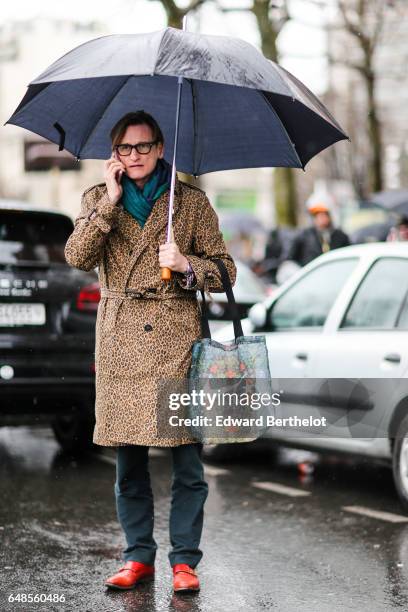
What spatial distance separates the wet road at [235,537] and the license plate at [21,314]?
1.04 meters

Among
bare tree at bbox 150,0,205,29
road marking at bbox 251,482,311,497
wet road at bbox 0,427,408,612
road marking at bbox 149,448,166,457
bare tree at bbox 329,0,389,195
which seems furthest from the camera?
bare tree at bbox 329,0,389,195

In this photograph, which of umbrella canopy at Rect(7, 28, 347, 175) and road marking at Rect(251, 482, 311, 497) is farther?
road marking at Rect(251, 482, 311, 497)

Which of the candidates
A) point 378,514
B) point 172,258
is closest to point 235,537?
point 378,514

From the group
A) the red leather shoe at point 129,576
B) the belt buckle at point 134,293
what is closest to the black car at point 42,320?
the red leather shoe at point 129,576

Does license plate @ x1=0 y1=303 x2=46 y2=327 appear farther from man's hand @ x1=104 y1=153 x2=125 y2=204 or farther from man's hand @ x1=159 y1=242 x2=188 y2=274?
man's hand @ x1=159 y1=242 x2=188 y2=274

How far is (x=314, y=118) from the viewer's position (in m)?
5.42

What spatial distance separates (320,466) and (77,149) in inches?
157

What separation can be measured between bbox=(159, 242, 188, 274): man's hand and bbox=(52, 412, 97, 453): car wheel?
4505 mm

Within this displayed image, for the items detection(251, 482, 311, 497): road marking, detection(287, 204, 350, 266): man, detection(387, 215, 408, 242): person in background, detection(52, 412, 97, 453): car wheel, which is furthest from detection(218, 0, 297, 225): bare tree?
detection(251, 482, 311, 497): road marking

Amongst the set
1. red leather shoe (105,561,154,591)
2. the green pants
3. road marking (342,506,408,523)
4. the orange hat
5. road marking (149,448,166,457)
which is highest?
the orange hat

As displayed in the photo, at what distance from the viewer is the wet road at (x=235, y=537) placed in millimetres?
5160

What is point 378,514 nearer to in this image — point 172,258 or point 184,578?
point 184,578

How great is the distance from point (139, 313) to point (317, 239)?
23.4ft

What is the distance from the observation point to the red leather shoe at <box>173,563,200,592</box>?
5.17 m
